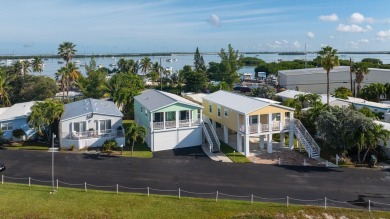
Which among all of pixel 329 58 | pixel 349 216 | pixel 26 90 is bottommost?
pixel 349 216

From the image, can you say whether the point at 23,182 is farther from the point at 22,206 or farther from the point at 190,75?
the point at 190,75

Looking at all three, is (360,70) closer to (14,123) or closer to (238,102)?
(238,102)

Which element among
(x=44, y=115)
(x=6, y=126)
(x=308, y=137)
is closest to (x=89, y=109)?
(x=44, y=115)

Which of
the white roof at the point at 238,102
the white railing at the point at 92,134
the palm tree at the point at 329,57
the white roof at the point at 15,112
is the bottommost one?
the white railing at the point at 92,134

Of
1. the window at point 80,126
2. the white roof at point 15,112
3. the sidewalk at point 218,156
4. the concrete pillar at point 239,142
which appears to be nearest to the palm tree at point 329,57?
the concrete pillar at point 239,142

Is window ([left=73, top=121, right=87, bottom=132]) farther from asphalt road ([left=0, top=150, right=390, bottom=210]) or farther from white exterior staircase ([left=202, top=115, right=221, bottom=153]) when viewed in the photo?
white exterior staircase ([left=202, top=115, right=221, bottom=153])

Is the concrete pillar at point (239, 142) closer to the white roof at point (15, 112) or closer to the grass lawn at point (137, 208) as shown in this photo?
the grass lawn at point (137, 208)

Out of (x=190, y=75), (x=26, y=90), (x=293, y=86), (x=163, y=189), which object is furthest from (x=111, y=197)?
(x=293, y=86)
